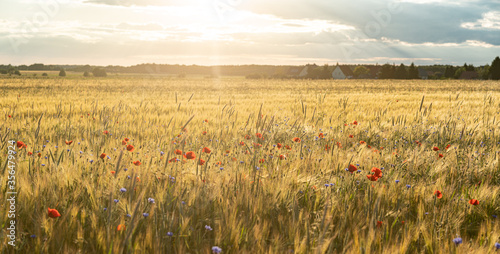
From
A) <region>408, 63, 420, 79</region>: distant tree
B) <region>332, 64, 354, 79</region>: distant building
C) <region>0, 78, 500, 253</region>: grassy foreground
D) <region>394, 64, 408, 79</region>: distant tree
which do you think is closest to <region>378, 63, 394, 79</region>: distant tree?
<region>394, 64, 408, 79</region>: distant tree

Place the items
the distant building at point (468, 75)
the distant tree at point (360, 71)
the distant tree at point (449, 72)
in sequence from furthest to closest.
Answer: the distant tree at point (449, 72) < the distant building at point (468, 75) < the distant tree at point (360, 71)

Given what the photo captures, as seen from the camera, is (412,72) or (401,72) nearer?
(401,72)

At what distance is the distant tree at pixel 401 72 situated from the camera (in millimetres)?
71625

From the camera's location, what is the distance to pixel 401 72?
238 feet

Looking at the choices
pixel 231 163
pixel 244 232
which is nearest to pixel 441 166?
pixel 231 163

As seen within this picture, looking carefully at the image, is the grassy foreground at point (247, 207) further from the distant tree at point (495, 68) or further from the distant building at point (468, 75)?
the distant building at point (468, 75)

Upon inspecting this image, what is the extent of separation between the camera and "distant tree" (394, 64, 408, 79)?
71.6 meters

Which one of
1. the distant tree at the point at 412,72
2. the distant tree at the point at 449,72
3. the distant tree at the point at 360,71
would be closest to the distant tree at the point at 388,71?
the distant tree at the point at 412,72

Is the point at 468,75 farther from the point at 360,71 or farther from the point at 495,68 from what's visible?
the point at 360,71

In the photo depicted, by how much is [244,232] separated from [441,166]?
103 inches

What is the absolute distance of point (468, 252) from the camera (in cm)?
177

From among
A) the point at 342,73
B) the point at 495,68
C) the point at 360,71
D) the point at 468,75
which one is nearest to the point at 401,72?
the point at 360,71

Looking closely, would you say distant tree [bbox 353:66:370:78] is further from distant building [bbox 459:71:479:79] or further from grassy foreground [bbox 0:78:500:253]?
grassy foreground [bbox 0:78:500:253]

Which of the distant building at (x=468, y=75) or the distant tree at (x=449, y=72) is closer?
the distant building at (x=468, y=75)
